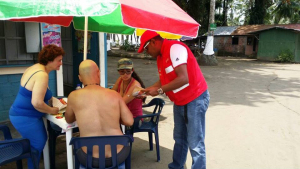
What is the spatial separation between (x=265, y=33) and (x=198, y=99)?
75.1ft

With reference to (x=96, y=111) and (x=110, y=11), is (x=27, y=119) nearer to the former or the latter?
(x=96, y=111)

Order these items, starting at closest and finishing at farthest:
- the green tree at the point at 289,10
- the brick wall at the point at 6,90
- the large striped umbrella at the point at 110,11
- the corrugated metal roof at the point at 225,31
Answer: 1. the large striped umbrella at the point at 110,11
2. the brick wall at the point at 6,90
3. the corrugated metal roof at the point at 225,31
4. the green tree at the point at 289,10

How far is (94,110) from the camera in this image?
2092 millimetres

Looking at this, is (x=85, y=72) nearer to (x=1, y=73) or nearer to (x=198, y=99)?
(x=198, y=99)

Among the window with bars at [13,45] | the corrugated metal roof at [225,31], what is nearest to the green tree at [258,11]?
the corrugated metal roof at [225,31]

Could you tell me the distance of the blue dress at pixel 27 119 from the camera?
2.44 meters

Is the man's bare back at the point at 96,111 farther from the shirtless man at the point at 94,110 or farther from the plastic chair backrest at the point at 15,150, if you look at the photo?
the plastic chair backrest at the point at 15,150

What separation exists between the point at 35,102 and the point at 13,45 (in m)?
3.04

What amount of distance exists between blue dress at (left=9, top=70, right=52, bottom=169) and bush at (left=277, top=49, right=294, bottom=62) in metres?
22.0

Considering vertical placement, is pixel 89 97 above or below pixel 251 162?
above

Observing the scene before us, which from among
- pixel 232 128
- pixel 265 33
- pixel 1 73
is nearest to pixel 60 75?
pixel 1 73

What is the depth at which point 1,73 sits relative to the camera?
448 cm

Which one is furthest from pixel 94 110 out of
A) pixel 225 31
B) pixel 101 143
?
pixel 225 31

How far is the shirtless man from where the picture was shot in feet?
6.89
